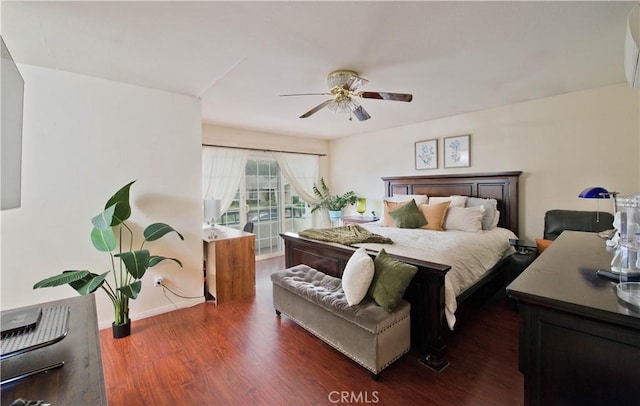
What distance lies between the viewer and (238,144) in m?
4.80

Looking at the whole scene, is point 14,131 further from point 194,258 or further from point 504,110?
point 504,110

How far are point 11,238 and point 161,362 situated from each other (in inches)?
62.3

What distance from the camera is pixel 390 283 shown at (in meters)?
1.97

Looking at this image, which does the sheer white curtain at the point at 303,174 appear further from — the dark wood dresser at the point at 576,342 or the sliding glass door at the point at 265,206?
the dark wood dresser at the point at 576,342

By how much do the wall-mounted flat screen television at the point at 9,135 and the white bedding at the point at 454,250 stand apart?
2.32m

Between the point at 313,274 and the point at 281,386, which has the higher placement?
the point at 313,274

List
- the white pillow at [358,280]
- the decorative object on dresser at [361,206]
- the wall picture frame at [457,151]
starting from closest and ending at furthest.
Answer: the white pillow at [358,280]
the wall picture frame at [457,151]
the decorative object on dresser at [361,206]

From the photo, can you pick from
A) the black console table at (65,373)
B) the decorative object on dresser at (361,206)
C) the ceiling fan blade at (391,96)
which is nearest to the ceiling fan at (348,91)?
the ceiling fan blade at (391,96)

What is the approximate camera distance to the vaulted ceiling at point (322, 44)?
167 centimetres

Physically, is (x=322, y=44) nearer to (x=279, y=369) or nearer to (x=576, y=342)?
(x=576, y=342)

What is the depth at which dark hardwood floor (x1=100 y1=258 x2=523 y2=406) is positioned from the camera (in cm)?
176

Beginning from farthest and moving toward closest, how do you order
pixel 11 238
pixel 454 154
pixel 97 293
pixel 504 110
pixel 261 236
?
pixel 261 236 < pixel 454 154 < pixel 504 110 < pixel 97 293 < pixel 11 238

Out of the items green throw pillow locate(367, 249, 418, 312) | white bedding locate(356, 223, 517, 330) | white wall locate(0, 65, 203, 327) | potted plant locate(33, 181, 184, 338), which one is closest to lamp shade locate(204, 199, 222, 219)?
white wall locate(0, 65, 203, 327)

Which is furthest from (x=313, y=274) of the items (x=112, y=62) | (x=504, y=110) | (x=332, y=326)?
(x=504, y=110)
